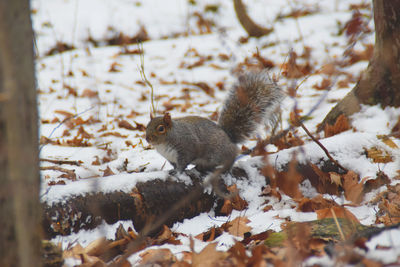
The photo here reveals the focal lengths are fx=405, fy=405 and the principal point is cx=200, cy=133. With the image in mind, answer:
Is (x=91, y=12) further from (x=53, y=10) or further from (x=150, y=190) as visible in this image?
(x=150, y=190)

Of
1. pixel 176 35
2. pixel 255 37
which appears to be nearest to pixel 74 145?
pixel 255 37

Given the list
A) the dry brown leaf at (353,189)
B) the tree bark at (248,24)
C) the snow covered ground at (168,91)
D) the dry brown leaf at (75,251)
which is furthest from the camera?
the tree bark at (248,24)

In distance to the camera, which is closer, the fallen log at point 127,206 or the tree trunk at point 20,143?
the tree trunk at point 20,143

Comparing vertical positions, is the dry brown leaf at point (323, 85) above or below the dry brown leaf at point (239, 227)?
above

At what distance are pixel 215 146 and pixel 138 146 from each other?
1010 mm

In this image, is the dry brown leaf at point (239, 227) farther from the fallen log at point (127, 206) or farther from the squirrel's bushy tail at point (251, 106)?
the squirrel's bushy tail at point (251, 106)

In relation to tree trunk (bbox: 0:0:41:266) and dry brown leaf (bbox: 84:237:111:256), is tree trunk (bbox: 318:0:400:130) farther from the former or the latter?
tree trunk (bbox: 0:0:41:266)

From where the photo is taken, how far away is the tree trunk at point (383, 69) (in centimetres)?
313

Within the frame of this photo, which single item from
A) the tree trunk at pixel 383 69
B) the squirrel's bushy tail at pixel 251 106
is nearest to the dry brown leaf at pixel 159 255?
the squirrel's bushy tail at pixel 251 106

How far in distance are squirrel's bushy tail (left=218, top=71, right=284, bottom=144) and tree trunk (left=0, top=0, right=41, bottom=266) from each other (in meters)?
1.94

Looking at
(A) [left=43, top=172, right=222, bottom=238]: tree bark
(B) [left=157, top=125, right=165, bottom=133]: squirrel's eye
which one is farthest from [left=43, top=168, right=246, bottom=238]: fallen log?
(B) [left=157, top=125, right=165, bottom=133]: squirrel's eye

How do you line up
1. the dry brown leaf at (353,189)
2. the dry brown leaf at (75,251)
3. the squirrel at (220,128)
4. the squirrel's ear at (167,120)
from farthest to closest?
1. the squirrel at (220,128)
2. the squirrel's ear at (167,120)
3. the dry brown leaf at (353,189)
4. the dry brown leaf at (75,251)

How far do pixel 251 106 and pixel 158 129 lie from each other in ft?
2.30

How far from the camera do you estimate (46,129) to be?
414 centimetres
